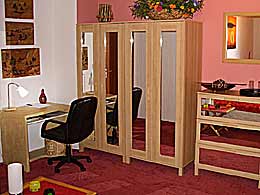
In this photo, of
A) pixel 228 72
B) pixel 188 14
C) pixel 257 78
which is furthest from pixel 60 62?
pixel 257 78

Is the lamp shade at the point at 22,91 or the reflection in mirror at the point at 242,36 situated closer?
the reflection in mirror at the point at 242,36

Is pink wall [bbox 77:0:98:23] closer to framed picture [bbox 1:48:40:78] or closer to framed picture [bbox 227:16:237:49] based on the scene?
framed picture [bbox 1:48:40:78]

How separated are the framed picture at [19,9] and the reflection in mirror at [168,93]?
6.03 ft

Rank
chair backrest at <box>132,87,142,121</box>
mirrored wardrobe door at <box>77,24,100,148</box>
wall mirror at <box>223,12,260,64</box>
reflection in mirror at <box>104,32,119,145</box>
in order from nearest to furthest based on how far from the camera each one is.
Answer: wall mirror at <box>223,12,260,64</box>
chair backrest at <box>132,87,142,121</box>
reflection in mirror at <box>104,32,119,145</box>
mirrored wardrobe door at <box>77,24,100,148</box>

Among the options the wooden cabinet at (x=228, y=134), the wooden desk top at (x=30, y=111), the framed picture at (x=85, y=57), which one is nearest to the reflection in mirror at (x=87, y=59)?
the framed picture at (x=85, y=57)

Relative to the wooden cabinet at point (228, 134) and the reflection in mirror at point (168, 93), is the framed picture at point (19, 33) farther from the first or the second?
the wooden cabinet at point (228, 134)

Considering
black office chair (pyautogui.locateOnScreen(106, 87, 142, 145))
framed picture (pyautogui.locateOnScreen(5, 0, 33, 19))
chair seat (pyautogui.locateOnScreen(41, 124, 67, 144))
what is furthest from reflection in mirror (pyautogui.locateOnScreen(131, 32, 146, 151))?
framed picture (pyautogui.locateOnScreen(5, 0, 33, 19))

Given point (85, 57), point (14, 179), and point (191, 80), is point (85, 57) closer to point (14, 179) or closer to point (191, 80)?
point (191, 80)

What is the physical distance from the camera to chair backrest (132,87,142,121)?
15.8ft

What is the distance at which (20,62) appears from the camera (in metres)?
5.05

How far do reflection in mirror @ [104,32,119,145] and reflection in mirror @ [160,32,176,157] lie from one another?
0.67 metres

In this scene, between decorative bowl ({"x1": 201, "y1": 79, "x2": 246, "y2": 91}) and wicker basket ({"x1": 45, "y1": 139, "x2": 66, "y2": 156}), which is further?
wicker basket ({"x1": 45, "y1": 139, "x2": 66, "y2": 156})

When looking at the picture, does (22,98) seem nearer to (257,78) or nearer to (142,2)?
(142,2)

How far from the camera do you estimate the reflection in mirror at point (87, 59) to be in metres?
5.16
